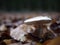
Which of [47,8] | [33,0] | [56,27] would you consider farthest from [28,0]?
[56,27]

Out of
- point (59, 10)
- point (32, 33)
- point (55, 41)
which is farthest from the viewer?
point (59, 10)

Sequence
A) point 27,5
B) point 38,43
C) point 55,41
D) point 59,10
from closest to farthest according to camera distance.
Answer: point 55,41 → point 38,43 → point 59,10 → point 27,5

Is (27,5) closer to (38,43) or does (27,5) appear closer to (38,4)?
(38,4)

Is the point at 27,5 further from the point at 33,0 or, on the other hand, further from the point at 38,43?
the point at 38,43

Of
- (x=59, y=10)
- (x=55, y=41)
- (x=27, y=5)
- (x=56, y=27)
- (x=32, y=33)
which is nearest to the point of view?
(x=55, y=41)

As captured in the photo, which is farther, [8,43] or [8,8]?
[8,8]

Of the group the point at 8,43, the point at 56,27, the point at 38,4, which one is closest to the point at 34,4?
the point at 38,4

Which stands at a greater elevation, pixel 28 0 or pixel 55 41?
pixel 28 0
